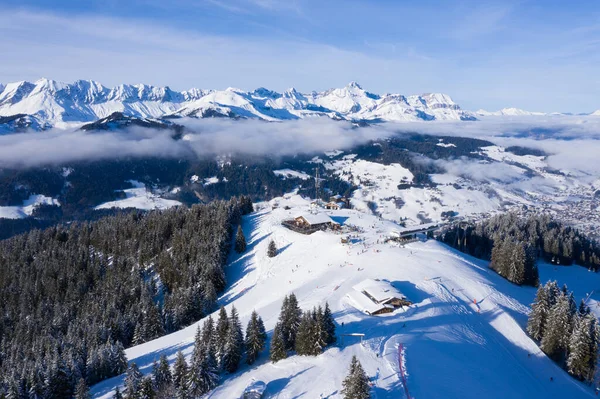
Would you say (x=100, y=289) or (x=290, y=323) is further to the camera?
(x=100, y=289)

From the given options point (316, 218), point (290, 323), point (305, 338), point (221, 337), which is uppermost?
point (316, 218)

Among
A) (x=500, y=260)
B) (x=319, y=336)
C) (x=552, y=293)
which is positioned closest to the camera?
(x=319, y=336)

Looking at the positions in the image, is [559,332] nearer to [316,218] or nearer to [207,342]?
[207,342]

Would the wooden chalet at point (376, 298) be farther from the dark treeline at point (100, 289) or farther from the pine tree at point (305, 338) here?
the dark treeline at point (100, 289)

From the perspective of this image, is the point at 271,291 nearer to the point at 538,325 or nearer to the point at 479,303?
the point at 479,303

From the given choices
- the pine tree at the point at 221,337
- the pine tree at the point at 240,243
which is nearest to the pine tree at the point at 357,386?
the pine tree at the point at 221,337

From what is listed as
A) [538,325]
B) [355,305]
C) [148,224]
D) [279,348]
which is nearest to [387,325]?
[355,305]

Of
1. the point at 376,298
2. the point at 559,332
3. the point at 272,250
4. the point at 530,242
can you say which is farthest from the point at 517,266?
the point at 272,250
